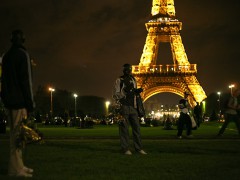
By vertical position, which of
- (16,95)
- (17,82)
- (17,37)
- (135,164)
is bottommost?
(135,164)

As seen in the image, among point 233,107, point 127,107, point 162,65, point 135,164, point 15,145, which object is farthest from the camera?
point 162,65

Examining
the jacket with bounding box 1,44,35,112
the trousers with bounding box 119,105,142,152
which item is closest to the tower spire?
the trousers with bounding box 119,105,142,152

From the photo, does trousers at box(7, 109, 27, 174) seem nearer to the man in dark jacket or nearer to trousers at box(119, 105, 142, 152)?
the man in dark jacket

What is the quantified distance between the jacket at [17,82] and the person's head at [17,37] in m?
0.17

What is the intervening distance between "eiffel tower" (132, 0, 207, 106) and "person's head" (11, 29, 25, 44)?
61528mm

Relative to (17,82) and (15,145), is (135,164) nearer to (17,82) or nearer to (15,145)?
(15,145)

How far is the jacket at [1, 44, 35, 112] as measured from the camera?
7.97 meters

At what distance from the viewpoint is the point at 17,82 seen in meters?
8.09

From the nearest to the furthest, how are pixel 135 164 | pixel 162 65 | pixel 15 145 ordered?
pixel 15 145 < pixel 135 164 < pixel 162 65

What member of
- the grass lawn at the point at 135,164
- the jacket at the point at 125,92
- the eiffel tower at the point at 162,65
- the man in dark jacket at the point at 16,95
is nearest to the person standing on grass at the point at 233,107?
the grass lawn at the point at 135,164

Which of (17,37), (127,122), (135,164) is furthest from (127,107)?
(17,37)

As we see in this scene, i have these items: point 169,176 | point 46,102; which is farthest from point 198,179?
point 46,102

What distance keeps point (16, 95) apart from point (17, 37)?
98cm

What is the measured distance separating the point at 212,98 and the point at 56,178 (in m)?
93.8
